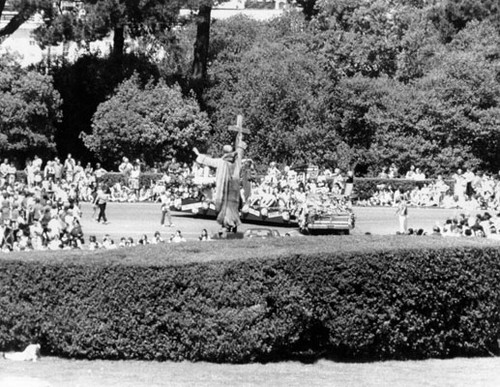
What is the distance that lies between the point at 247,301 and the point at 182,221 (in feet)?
75.8

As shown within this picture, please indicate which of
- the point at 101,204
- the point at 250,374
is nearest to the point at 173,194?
the point at 101,204

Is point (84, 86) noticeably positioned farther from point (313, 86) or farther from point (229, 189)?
point (229, 189)

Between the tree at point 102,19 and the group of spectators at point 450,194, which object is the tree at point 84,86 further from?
the group of spectators at point 450,194

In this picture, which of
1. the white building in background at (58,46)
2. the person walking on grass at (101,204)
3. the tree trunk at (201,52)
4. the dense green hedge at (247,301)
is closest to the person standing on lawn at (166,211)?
the person walking on grass at (101,204)

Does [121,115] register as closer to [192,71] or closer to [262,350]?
[192,71]

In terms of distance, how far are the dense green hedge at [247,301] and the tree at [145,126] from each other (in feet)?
111

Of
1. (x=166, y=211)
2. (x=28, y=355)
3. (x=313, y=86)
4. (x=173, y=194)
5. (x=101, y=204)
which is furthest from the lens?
(x=313, y=86)

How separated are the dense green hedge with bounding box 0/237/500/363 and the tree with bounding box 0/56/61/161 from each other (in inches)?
1290

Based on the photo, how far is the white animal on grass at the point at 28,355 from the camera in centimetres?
2259

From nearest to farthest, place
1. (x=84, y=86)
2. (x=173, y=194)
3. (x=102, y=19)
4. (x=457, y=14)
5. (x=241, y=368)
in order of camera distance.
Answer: (x=241, y=368) → (x=173, y=194) → (x=102, y=19) → (x=84, y=86) → (x=457, y=14)

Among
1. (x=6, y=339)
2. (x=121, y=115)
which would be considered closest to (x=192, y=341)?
(x=6, y=339)

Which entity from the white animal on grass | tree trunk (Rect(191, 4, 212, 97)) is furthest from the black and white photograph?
tree trunk (Rect(191, 4, 212, 97))

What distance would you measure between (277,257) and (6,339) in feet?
15.9

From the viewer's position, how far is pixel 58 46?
6519 cm
